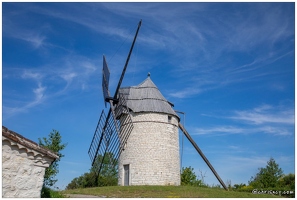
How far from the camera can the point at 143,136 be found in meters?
21.5

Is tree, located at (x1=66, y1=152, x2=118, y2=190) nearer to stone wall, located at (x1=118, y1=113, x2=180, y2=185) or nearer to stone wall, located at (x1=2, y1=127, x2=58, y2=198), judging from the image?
stone wall, located at (x1=118, y1=113, x2=180, y2=185)

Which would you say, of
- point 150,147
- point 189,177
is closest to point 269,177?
point 189,177

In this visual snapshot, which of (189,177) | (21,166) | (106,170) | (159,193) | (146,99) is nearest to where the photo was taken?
(21,166)

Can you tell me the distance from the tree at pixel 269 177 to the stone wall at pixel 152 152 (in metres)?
9.49

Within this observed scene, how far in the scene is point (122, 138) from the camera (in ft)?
72.1

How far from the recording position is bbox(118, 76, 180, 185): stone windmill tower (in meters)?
21.0

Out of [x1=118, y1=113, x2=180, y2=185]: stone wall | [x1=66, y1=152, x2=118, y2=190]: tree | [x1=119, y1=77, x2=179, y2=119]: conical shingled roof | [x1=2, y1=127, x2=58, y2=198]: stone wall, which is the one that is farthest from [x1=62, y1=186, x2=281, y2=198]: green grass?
[x1=2, y1=127, x2=58, y2=198]: stone wall

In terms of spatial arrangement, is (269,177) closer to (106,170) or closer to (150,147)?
(150,147)

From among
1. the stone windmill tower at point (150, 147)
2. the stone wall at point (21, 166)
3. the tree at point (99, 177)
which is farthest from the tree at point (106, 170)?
the stone wall at point (21, 166)

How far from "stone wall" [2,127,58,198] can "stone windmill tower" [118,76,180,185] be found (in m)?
11.7

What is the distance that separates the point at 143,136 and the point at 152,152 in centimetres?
110

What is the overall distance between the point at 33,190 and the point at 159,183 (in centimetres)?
1215

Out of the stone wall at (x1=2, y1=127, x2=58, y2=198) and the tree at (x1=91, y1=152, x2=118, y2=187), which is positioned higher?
the tree at (x1=91, y1=152, x2=118, y2=187)

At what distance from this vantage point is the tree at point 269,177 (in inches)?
1099
